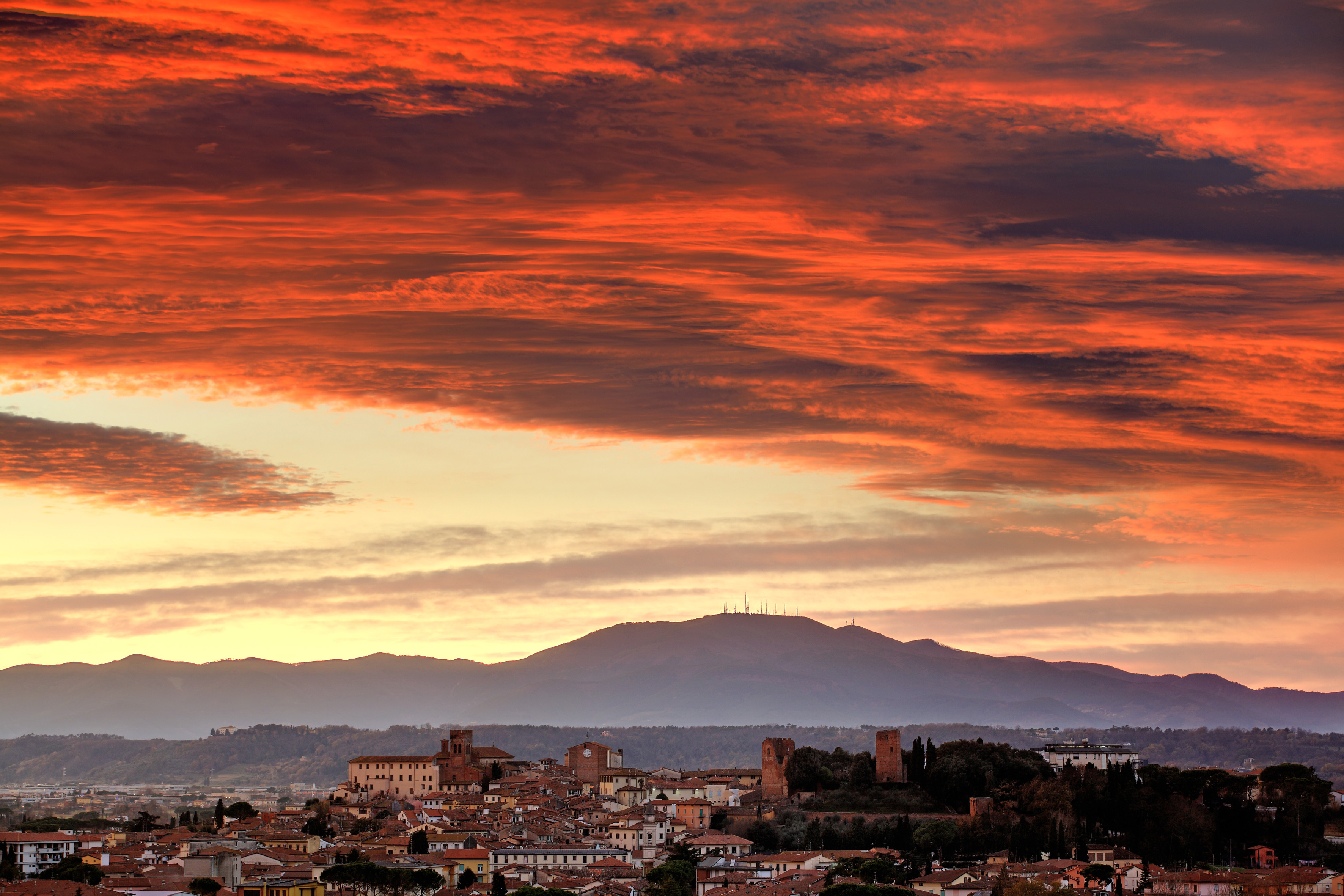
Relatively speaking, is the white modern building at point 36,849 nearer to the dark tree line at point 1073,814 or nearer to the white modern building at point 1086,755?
Answer: the dark tree line at point 1073,814

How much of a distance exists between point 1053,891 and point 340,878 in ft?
73.7

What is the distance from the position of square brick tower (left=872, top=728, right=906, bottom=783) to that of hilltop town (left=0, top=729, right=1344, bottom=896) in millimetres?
90

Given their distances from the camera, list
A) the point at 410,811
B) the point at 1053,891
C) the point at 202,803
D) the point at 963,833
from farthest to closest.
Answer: the point at 202,803 < the point at 410,811 < the point at 963,833 < the point at 1053,891

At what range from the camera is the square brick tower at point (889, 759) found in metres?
82.4

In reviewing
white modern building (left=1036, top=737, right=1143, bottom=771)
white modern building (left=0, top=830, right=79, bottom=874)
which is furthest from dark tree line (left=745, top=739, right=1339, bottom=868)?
white modern building (left=0, top=830, right=79, bottom=874)

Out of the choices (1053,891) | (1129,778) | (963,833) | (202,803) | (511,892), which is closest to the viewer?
(1053,891)

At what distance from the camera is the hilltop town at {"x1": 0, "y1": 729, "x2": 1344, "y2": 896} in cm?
5825

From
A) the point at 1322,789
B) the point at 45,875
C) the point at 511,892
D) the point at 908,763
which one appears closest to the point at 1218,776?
the point at 1322,789

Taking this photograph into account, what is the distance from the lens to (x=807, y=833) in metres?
73.6

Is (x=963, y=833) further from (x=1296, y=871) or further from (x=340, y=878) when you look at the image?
(x=340, y=878)

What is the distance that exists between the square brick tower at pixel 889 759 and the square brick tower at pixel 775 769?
4.88 metres

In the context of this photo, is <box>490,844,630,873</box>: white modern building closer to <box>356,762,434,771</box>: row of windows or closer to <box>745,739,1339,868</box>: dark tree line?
<box>745,739,1339,868</box>: dark tree line

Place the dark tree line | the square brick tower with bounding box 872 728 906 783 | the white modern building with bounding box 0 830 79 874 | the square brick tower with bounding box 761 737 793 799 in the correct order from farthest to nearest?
the square brick tower with bounding box 761 737 793 799 < the square brick tower with bounding box 872 728 906 783 < the dark tree line < the white modern building with bounding box 0 830 79 874

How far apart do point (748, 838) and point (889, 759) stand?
10230mm
